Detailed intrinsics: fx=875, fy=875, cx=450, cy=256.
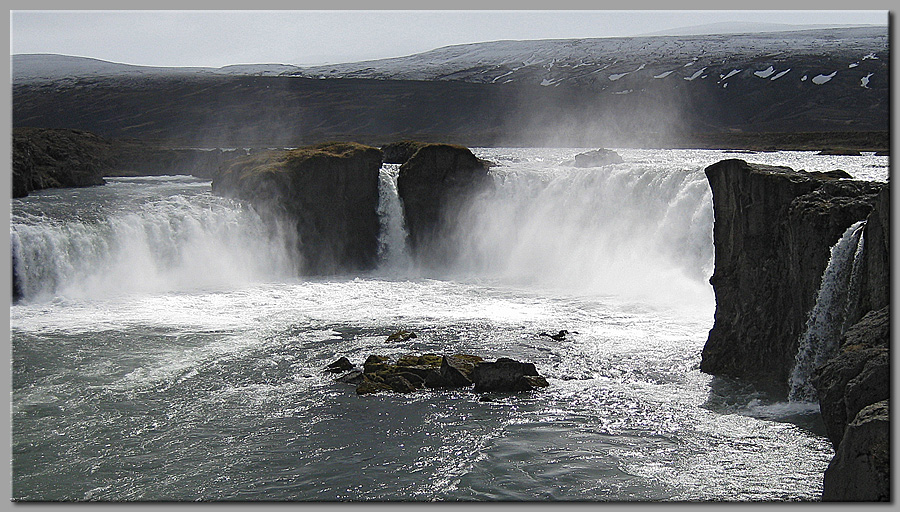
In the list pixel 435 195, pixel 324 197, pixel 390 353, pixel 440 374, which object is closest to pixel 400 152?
pixel 435 195

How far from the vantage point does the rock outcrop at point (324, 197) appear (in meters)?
29.6

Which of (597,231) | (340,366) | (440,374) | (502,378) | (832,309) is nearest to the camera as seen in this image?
(832,309)

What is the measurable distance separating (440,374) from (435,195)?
17.0 metres

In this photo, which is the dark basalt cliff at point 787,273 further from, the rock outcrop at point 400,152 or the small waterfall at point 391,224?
the rock outcrop at point 400,152

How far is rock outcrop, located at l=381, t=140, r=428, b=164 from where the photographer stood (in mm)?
33969

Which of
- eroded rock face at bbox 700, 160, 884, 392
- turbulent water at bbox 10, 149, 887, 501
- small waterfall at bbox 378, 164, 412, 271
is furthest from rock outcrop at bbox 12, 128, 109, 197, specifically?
eroded rock face at bbox 700, 160, 884, 392

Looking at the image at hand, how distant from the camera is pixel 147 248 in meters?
26.7

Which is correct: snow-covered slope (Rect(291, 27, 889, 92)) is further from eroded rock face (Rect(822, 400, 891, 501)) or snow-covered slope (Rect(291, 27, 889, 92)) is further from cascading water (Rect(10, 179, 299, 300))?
eroded rock face (Rect(822, 400, 891, 501))

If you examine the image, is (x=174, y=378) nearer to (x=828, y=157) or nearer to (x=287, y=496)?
(x=287, y=496)

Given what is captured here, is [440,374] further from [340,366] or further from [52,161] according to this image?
[52,161]

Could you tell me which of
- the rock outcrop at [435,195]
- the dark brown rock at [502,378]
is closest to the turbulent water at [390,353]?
the dark brown rock at [502,378]

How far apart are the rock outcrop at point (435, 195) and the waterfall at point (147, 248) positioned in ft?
15.0

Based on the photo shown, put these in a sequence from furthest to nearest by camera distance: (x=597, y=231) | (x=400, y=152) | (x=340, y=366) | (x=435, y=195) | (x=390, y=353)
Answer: (x=400, y=152)
(x=435, y=195)
(x=597, y=231)
(x=390, y=353)
(x=340, y=366)

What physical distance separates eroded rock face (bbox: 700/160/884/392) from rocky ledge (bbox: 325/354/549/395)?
136 inches
